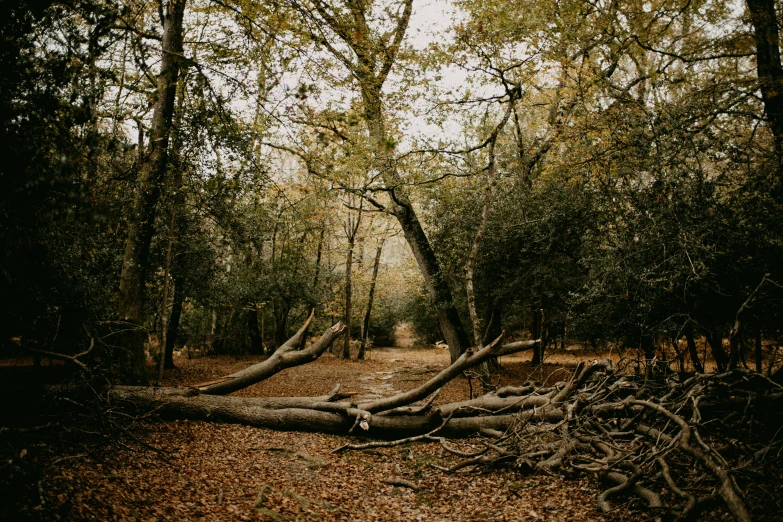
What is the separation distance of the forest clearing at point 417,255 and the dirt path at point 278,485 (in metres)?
0.05

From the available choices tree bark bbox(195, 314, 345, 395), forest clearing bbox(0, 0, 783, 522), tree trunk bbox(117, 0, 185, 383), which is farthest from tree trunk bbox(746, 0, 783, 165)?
tree trunk bbox(117, 0, 185, 383)

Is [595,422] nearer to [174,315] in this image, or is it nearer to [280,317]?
[174,315]

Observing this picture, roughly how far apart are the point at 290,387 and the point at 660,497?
394 inches

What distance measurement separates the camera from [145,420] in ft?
22.0

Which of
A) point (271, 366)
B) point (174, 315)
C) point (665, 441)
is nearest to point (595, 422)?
point (665, 441)

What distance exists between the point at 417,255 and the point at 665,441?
9274 millimetres

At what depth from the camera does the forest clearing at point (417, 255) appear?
3.81m

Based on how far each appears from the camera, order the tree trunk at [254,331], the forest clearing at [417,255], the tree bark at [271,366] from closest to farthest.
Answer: the forest clearing at [417,255] < the tree bark at [271,366] < the tree trunk at [254,331]

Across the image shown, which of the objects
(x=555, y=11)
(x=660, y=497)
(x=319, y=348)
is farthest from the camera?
(x=555, y=11)

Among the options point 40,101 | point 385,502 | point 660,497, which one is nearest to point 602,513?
point 660,497

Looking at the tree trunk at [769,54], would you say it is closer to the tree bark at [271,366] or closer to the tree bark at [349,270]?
the tree bark at [271,366]

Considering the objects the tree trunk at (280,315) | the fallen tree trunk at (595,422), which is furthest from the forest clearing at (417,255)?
the tree trunk at (280,315)

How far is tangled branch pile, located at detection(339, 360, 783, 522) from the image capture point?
3881 mm

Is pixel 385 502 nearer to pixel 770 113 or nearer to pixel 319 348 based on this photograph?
pixel 319 348
